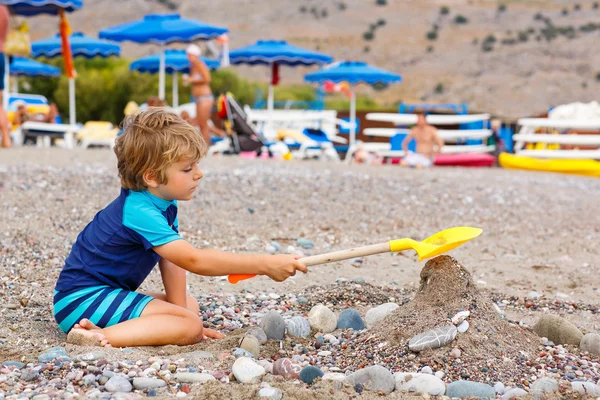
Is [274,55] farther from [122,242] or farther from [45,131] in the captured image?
[122,242]

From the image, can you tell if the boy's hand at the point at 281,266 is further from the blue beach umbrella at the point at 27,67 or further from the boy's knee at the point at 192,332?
the blue beach umbrella at the point at 27,67

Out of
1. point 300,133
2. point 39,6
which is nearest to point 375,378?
point 39,6

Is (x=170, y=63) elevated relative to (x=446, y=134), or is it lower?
elevated

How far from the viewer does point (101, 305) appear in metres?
2.61

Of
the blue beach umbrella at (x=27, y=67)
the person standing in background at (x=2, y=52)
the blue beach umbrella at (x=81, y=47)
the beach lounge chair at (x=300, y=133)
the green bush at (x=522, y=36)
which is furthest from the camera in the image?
the green bush at (x=522, y=36)

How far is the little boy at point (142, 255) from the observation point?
2496 millimetres

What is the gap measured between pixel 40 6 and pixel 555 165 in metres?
8.23

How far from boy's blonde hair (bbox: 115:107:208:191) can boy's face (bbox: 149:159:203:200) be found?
0.02 m

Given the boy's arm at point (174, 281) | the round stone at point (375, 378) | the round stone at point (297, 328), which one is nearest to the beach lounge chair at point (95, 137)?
the boy's arm at point (174, 281)

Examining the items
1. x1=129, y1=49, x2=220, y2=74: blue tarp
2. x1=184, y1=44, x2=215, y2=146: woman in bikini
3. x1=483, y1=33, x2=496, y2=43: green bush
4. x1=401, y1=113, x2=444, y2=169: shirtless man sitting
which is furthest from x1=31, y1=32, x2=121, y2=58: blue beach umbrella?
x1=483, y1=33, x2=496, y2=43: green bush

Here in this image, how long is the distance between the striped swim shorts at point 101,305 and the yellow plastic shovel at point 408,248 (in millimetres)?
369

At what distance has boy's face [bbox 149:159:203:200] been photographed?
2531mm

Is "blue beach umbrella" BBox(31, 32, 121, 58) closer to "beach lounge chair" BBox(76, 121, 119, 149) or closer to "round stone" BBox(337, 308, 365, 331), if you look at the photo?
"beach lounge chair" BBox(76, 121, 119, 149)

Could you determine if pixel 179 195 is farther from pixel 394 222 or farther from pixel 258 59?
pixel 258 59
